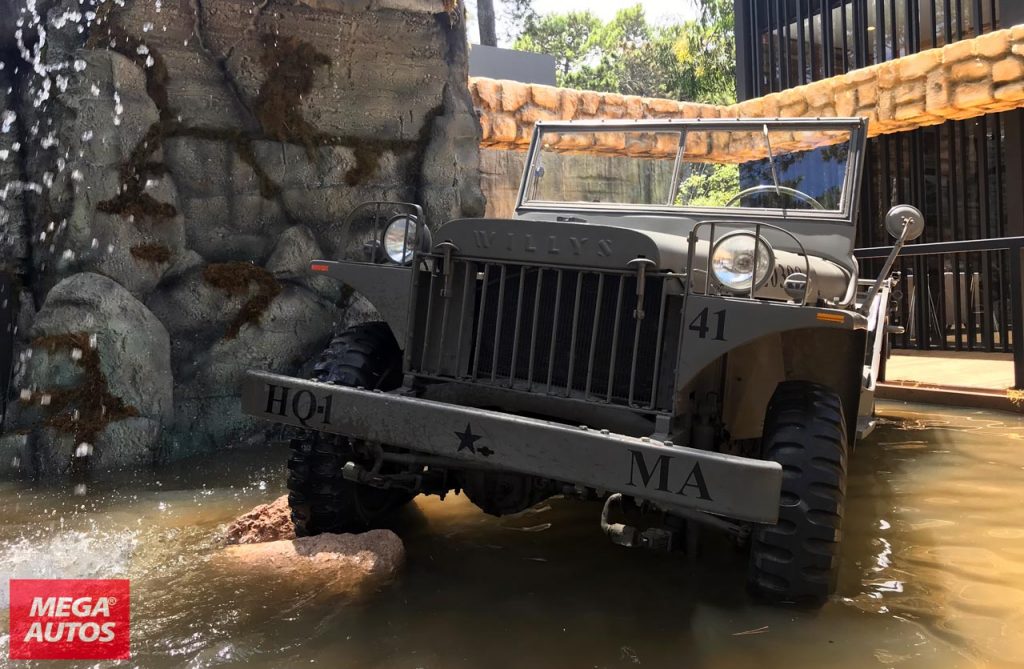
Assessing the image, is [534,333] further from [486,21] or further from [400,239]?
[486,21]

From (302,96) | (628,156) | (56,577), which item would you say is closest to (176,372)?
(302,96)

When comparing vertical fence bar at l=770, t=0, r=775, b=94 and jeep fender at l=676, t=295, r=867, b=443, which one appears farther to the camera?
vertical fence bar at l=770, t=0, r=775, b=94

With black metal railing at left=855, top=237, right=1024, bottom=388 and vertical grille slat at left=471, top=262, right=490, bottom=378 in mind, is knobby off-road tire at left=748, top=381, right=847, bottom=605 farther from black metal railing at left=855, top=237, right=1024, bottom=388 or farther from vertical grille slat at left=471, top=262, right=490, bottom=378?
black metal railing at left=855, top=237, right=1024, bottom=388

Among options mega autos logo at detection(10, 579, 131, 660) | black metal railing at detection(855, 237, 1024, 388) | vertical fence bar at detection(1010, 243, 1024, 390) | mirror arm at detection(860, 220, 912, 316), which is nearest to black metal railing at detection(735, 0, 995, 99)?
black metal railing at detection(855, 237, 1024, 388)

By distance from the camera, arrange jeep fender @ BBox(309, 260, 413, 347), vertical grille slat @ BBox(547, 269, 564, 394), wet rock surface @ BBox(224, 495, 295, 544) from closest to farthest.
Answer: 1. vertical grille slat @ BBox(547, 269, 564, 394)
2. jeep fender @ BBox(309, 260, 413, 347)
3. wet rock surface @ BBox(224, 495, 295, 544)

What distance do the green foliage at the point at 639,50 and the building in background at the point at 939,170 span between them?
8425 millimetres

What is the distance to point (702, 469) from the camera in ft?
8.30

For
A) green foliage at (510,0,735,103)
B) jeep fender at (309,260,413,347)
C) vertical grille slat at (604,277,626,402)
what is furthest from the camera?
green foliage at (510,0,735,103)

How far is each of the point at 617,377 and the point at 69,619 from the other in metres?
2.14

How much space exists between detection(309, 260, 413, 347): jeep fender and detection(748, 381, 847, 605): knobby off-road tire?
5.04ft

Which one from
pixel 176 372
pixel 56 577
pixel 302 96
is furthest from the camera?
pixel 302 96

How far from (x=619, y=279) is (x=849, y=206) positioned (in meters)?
1.72

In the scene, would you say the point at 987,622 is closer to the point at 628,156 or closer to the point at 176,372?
the point at 628,156

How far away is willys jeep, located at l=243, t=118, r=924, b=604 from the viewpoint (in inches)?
109
